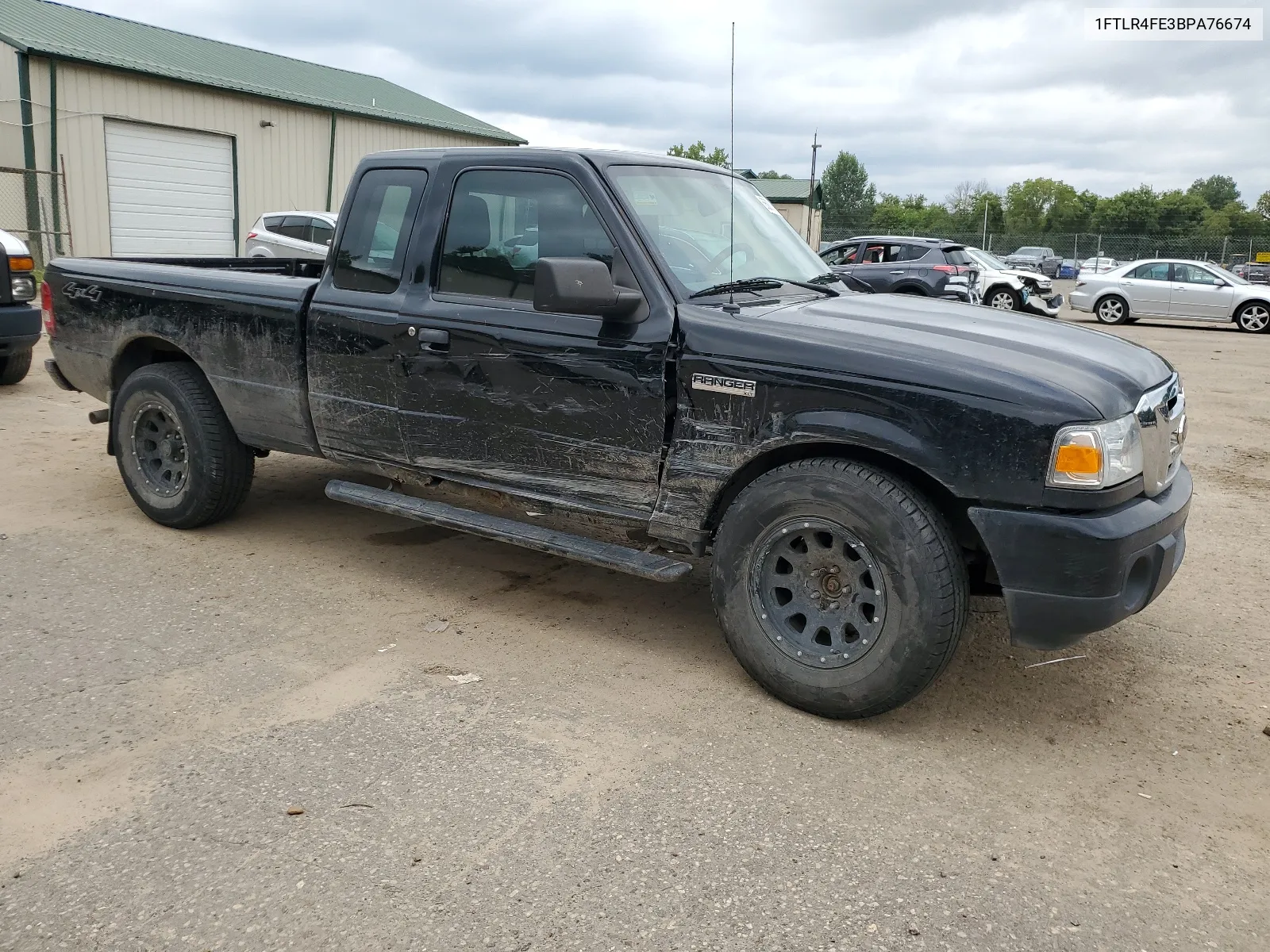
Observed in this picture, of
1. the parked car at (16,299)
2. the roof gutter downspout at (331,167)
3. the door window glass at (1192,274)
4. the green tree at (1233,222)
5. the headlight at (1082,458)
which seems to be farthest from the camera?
the green tree at (1233,222)

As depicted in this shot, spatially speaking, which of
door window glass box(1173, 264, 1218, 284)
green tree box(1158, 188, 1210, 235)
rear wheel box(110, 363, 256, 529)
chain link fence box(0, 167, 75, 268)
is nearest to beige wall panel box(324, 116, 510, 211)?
chain link fence box(0, 167, 75, 268)

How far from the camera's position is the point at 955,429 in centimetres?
324

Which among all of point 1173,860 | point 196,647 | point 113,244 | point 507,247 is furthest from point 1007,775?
point 113,244

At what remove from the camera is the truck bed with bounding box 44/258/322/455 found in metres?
4.80

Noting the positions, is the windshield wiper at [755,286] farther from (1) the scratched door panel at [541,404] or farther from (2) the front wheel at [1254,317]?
(2) the front wheel at [1254,317]

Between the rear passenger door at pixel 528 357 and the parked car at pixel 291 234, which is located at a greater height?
the parked car at pixel 291 234

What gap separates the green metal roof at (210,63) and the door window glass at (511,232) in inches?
721

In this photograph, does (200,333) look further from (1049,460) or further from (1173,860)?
(1173,860)

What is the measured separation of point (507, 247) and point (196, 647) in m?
1.99

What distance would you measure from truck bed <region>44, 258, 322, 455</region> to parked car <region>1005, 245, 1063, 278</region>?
42584 mm

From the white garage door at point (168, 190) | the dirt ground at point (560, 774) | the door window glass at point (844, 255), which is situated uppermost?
the white garage door at point (168, 190)

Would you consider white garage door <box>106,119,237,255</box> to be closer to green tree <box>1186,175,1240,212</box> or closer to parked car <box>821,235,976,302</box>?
parked car <box>821,235,976,302</box>

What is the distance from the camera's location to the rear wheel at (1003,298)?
1912 centimetres

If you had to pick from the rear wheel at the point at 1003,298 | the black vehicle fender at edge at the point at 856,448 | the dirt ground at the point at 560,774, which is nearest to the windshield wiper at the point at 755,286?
the black vehicle fender at edge at the point at 856,448
